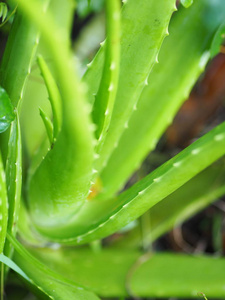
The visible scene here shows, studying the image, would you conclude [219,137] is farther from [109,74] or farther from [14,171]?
[14,171]

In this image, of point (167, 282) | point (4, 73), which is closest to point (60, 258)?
point (167, 282)

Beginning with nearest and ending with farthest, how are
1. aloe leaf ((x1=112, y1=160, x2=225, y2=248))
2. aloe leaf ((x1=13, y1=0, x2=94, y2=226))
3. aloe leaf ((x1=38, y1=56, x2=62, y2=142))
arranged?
1. aloe leaf ((x1=13, y1=0, x2=94, y2=226))
2. aloe leaf ((x1=38, y1=56, x2=62, y2=142))
3. aloe leaf ((x1=112, y1=160, x2=225, y2=248))

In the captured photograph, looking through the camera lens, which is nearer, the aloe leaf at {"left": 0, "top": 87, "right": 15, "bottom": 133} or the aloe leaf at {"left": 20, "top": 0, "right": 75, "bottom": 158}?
the aloe leaf at {"left": 0, "top": 87, "right": 15, "bottom": 133}

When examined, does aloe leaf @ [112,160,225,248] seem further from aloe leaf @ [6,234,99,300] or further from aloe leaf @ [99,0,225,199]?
aloe leaf @ [6,234,99,300]

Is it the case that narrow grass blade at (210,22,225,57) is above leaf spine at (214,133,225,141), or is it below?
above

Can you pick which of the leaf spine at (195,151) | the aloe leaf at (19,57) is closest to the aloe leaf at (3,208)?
the aloe leaf at (19,57)

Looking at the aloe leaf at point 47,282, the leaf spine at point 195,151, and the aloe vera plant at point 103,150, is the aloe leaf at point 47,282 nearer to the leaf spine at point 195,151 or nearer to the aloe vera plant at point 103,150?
the aloe vera plant at point 103,150

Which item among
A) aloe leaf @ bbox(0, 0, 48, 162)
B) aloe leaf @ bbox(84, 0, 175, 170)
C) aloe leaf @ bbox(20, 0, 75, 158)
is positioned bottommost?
aloe leaf @ bbox(0, 0, 48, 162)

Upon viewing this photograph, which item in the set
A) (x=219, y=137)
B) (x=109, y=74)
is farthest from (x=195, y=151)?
(x=109, y=74)

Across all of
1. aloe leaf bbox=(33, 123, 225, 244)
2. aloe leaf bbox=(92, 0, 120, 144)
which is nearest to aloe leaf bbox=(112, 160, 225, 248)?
aloe leaf bbox=(33, 123, 225, 244)
